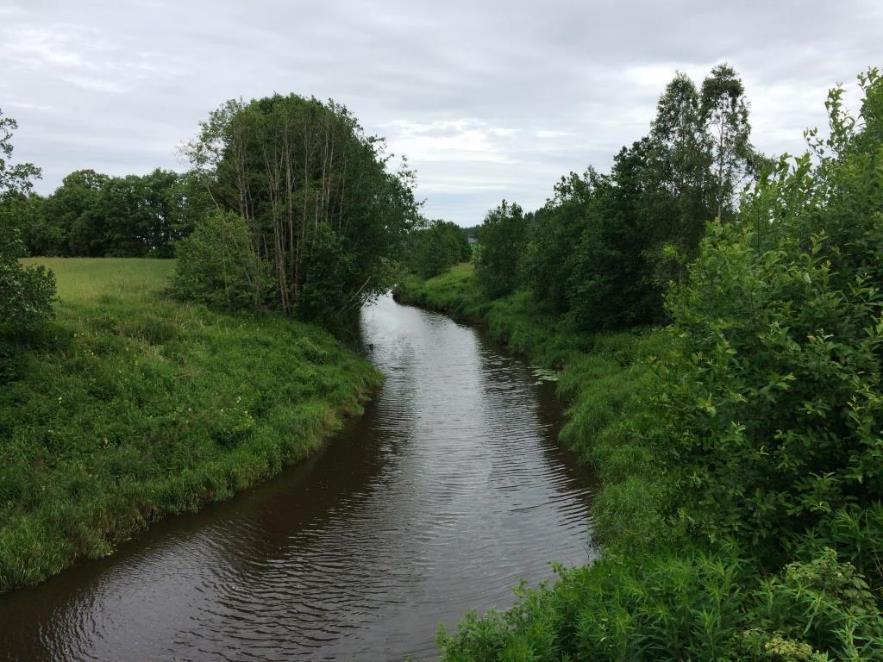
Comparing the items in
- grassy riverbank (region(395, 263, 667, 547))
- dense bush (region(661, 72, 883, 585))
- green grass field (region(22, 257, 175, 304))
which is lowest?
grassy riverbank (region(395, 263, 667, 547))

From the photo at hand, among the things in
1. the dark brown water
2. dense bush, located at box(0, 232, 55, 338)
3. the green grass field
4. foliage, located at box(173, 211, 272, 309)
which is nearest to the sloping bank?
the dark brown water

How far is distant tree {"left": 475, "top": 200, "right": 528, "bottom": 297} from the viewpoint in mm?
55250

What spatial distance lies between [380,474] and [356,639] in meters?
7.75

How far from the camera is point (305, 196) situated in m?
30.9

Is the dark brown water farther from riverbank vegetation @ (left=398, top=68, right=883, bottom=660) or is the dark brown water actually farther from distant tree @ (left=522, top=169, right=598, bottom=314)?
distant tree @ (left=522, top=169, right=598, bottom=314)

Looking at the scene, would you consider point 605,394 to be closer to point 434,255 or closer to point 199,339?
point 199,339

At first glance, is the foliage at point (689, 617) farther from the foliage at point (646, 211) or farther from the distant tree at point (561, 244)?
the distant tree at point (561, 244)

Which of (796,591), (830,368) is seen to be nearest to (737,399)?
(830,368)

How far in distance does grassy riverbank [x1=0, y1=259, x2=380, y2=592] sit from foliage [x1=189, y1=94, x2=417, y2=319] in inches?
230

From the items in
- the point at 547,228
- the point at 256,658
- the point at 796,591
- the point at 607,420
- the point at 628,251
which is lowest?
the point at 256,658

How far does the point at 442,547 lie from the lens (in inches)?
517

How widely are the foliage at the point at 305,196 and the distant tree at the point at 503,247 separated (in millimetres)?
21667

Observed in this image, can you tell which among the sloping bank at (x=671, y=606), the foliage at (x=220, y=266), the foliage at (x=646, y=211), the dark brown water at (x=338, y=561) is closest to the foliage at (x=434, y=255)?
the foliage at (x=646, y=211)

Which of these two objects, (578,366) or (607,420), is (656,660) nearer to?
→ (607,420)
